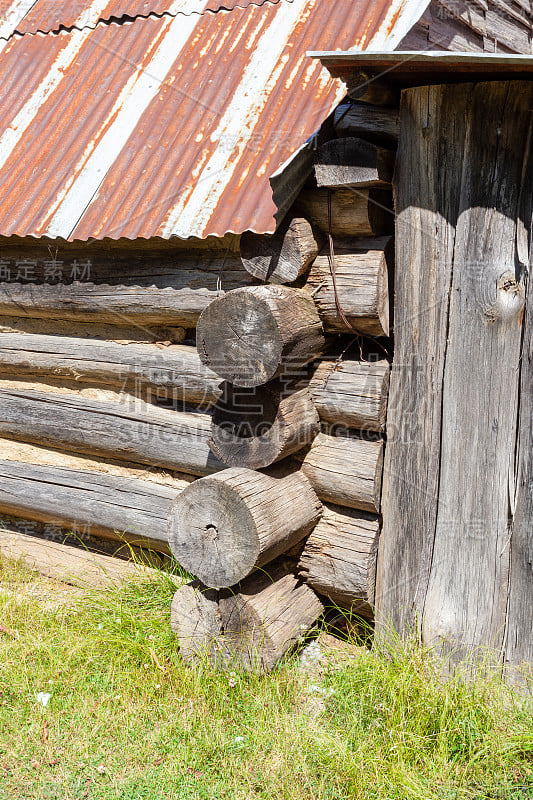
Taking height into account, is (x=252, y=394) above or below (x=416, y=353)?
below

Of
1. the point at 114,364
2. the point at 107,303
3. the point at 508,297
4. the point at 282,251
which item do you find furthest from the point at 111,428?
the point at 508,297

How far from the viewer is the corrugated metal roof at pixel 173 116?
12.1 ft

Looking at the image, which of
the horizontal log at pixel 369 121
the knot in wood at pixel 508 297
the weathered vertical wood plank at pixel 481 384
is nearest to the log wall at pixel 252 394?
the horizontal log at pixel 369 121

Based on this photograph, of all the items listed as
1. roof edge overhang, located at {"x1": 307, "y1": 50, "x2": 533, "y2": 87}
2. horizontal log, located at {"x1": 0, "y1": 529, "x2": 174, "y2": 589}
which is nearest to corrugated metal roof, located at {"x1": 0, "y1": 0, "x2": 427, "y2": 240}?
roof edge overhang, located at {"x1": 307, "y1": 50, "x2": 533, "y2": 87}

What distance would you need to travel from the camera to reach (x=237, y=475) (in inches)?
131

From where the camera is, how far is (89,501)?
4434mm

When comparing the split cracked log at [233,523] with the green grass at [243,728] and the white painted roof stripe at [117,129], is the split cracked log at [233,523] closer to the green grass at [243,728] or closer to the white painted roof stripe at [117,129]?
the green grass at [243,728]

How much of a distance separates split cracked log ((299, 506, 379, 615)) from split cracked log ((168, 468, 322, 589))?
0.53 ft

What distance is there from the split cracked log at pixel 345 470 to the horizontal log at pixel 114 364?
647 mm

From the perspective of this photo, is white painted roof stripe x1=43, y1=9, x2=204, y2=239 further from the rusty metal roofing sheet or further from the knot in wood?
the knot in wood

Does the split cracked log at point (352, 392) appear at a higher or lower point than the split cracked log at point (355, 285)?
lower

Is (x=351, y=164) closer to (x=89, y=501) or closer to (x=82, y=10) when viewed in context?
(x=89, y=501)

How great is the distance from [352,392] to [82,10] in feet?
12.3

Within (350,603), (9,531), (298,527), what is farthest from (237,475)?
(9,531)
